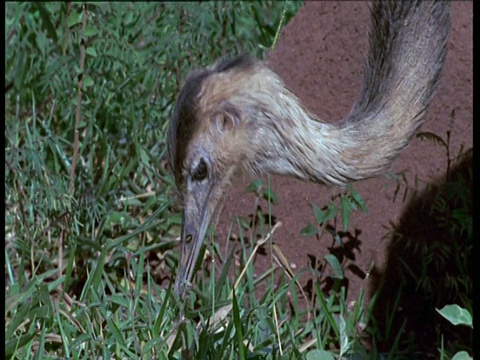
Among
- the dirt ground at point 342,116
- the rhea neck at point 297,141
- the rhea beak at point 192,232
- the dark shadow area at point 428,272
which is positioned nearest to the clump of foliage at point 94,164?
the rhea beak at point 192,232

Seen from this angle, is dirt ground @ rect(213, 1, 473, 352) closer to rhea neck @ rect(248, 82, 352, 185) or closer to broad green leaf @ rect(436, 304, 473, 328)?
broad green leaf @ rect(436, 304, 473, 328)

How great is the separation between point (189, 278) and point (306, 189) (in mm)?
1183

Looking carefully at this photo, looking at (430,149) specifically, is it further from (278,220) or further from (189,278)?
(189,278)

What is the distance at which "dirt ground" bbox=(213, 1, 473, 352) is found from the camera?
14.2 feet

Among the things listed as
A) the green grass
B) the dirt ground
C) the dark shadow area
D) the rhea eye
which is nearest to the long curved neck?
the rhea eye

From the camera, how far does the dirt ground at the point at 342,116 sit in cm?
432

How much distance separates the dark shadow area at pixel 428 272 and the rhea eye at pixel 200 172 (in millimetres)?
1048

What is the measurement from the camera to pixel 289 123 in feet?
10.7

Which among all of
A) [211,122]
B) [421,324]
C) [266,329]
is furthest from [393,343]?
[211,122]

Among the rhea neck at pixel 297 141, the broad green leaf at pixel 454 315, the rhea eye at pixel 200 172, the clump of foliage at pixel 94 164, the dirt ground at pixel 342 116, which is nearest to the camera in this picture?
the rhea neck at pixel 297 141

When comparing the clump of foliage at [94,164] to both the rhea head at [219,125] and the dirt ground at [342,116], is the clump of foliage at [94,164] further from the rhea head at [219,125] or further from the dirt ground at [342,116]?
the rhea head at [219,125]

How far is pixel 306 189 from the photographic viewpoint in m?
4.52

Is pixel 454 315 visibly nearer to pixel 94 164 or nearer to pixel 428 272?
pixel 428 272

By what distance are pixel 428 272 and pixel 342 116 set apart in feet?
2.89
